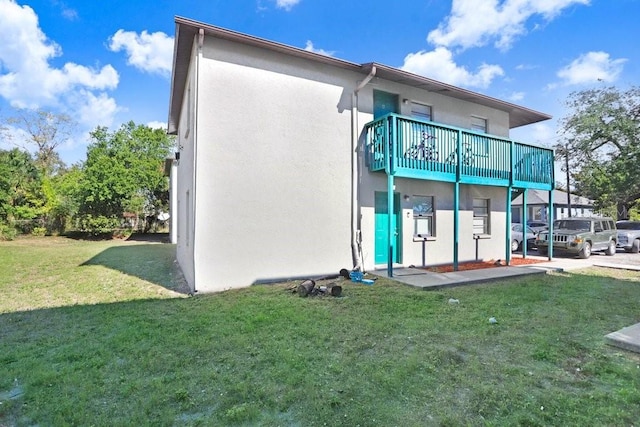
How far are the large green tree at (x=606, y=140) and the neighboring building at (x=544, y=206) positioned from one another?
3.29m

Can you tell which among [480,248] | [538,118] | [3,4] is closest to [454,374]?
[480,248]

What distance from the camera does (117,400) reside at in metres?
2.83

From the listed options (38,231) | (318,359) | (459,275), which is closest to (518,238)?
(459,275)

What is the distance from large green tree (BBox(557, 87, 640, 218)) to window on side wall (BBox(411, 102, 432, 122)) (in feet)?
60.2

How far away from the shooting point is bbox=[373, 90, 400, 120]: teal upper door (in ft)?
31.0

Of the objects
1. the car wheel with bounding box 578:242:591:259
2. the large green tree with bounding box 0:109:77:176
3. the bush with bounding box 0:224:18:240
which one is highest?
the large green tree with bounding box 0:109:77:176

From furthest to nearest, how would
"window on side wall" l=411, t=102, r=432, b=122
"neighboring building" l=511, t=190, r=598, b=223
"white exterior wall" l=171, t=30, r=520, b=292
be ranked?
"neighboring building" l=511, t=190, r=598, b=223 → "window on side wall" l=411, t=102, r=432, b=122 → "white exterior wall" l=171, t=30, r=520, b=292

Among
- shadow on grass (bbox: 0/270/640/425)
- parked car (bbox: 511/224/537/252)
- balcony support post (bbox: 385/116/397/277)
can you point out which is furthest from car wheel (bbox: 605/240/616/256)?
balcony support post (bbox: 385/116/397/277)

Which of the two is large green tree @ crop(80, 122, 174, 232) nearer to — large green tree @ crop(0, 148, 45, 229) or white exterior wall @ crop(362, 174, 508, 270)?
large green tree @ crop(0, 148, 45, 229)

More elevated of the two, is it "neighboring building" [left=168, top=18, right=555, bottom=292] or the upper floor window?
the upper floor window

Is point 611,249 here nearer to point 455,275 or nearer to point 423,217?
point 423,217

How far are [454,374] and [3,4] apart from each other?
53.3 feet

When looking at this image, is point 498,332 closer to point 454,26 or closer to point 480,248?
point 480,248

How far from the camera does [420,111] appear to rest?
403 inches
